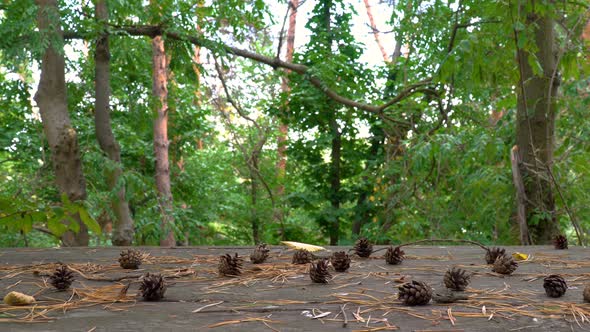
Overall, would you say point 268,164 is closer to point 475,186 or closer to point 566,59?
point 475,186

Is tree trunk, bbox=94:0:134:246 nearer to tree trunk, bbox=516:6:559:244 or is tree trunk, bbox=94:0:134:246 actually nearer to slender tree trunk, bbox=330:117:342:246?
slender tree trunk, bbox=330:117:342:246

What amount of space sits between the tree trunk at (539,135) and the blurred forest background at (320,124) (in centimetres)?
2

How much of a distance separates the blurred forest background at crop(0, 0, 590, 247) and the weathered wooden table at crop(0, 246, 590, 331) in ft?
1.71

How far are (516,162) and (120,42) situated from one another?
13.4 ft

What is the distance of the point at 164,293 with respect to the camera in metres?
1.51

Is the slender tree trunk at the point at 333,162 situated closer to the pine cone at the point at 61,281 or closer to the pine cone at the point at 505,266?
the pine cone at the point at 505,266

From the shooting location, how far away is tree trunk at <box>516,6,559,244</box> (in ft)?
16.4

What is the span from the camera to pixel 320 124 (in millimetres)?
9438

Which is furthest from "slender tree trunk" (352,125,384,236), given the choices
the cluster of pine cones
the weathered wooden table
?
the weathered wooden table

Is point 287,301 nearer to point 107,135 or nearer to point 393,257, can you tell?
point 393,257

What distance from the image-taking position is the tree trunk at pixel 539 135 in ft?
16.4

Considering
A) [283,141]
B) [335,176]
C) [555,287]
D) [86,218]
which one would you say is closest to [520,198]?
[555,287]

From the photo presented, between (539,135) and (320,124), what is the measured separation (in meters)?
4.63

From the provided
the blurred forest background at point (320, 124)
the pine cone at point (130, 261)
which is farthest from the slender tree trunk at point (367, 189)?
the pine cone at point (130, 261)
